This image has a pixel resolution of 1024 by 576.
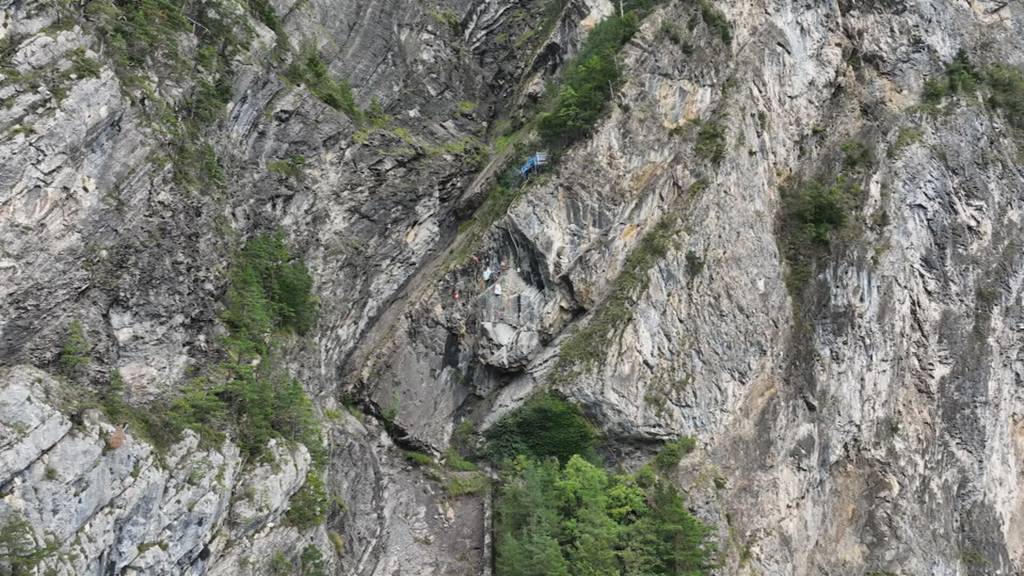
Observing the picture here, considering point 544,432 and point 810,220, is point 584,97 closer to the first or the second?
point 810,220

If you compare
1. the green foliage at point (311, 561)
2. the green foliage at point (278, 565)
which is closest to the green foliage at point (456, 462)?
the green foliage at point (311, 561)

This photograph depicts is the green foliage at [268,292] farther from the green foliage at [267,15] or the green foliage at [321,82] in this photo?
the green foliage at [267,15]

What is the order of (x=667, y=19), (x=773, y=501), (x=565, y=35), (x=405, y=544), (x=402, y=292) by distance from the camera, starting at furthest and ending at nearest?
(x=565, y=35) < (x=667, y=19) < (x=402, y=292) < (x=773, y=501) < (x=405, y=544)

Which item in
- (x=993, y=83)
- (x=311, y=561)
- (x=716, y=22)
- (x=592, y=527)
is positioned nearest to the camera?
(x=311, y=561)

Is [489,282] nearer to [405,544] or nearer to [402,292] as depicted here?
[402,292]

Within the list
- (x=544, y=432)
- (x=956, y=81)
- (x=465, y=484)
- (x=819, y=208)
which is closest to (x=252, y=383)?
(x=465, y=484)

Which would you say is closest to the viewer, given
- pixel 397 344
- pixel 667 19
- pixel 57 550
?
pixel 57 550

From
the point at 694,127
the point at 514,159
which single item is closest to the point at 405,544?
the point at 514,159
